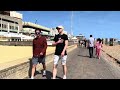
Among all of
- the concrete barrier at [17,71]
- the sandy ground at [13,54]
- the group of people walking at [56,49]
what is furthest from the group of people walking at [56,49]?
the sandy ground at [13,54]

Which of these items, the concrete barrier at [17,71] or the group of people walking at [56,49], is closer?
the concrete barrier at [17,71]

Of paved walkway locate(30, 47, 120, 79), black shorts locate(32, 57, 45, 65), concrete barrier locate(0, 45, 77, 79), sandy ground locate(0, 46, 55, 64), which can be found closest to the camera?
concrete barrier locate(0, 45, 77, 79)

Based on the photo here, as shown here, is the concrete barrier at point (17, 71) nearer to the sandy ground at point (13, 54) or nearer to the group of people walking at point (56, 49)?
the group of people walking at point (56, 49)

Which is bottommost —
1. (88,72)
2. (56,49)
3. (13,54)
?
(88,72)

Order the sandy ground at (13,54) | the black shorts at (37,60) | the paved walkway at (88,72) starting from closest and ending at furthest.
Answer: the black shorts at (37,60), the paved walkway at (88,72), the sandy ground at (13,54)

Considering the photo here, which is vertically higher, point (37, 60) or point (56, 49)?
point (56, 49)

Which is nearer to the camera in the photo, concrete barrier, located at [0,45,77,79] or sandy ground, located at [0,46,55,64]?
concrete barrier, located at [0,45,77,79]

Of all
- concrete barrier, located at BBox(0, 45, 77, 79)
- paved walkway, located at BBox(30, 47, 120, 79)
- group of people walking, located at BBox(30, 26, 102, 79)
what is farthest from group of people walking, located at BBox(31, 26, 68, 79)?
paved walkway, located at BBox(30, 47, 120, 79)

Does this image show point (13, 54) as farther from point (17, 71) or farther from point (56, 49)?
point (56, 49)

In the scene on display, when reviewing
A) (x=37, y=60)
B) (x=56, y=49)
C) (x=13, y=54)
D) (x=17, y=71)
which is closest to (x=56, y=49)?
(x=56, y=49)

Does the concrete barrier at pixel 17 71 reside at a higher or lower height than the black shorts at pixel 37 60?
lower

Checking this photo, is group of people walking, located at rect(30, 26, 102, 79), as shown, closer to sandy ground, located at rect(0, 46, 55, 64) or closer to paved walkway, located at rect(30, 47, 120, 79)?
paved walkway, located at rect(30, 47, 120, 79)

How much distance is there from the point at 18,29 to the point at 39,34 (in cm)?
9052
